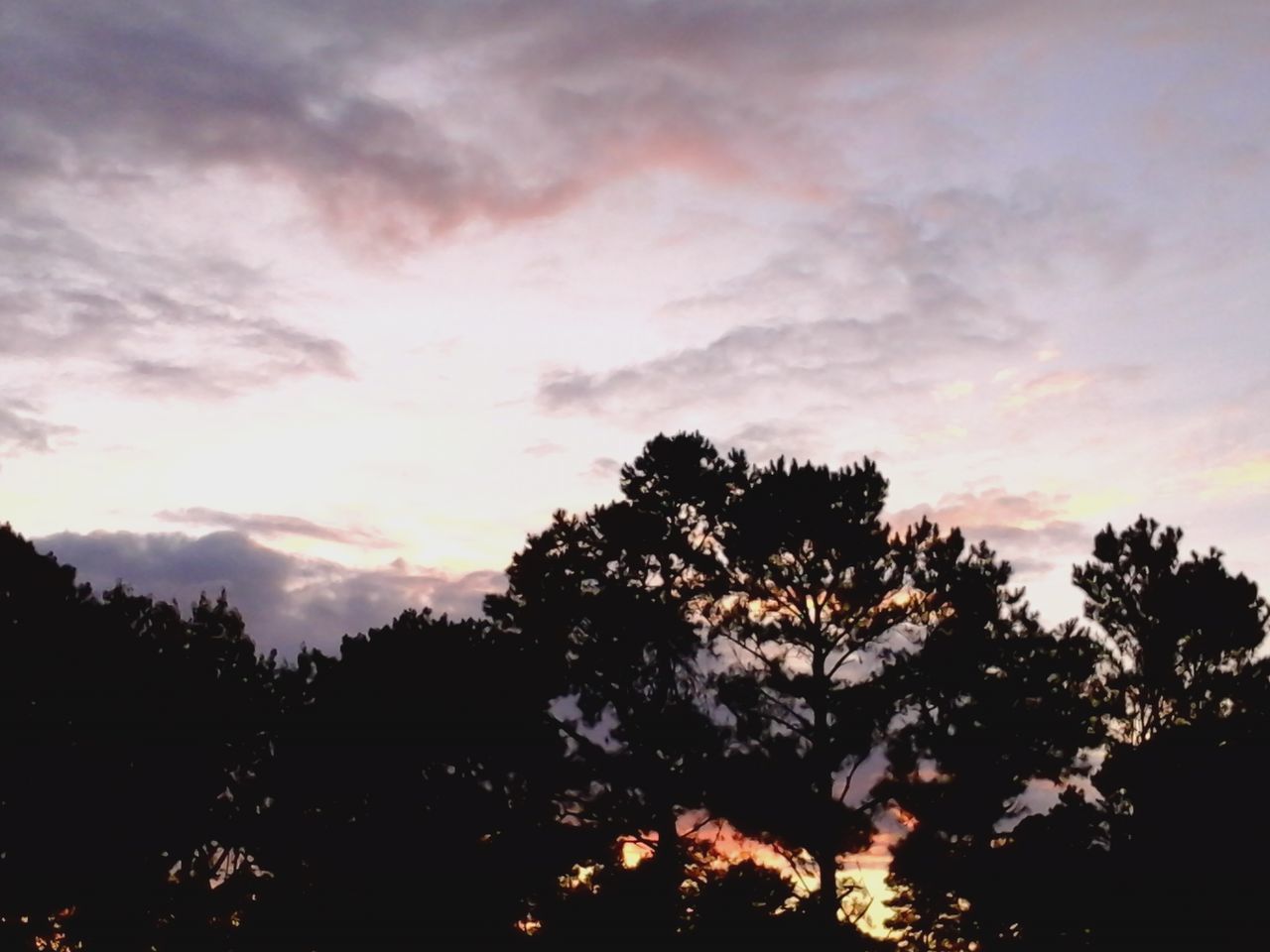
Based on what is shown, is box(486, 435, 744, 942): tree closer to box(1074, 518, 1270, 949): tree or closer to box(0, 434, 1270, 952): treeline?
box(0, 434, 1270, 952): treeline

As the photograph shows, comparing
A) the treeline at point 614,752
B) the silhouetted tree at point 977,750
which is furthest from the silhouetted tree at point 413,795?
the silhouetted tree at point 977,750

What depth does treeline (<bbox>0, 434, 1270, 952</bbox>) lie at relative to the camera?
36875 mm

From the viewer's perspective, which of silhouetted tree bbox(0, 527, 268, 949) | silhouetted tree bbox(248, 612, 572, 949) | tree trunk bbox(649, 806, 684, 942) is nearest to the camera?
tree trunk bbox(649, 806, 684, 942)

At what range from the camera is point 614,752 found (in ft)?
128

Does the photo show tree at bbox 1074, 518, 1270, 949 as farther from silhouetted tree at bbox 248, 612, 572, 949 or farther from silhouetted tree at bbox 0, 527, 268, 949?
silhouetted tree at bbox 0, 527, 268, 949

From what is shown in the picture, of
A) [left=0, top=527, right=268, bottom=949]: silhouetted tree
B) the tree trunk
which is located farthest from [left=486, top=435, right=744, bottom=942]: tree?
[left=0, top=527, right=268, bottom=949]: silhouetted tree

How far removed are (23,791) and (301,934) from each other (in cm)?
1013

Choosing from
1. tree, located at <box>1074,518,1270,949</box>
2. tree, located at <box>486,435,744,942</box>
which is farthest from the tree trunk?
tree, located at <box>1074,518,1270,949</box>

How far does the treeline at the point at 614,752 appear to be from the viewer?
3688 cm

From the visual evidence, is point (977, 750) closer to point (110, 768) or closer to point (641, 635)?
point (641, 635)

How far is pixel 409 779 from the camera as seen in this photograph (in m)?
43.0

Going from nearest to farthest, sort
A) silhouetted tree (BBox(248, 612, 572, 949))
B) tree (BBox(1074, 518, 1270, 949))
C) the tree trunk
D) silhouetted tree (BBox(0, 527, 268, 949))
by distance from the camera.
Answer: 1. tree (BBox(1074, 518, 1270, 949))
2. the tree trunk
3. silhouetted tree (BBox(0, 527, 268, 949))
4. silhouetted tree (BBox(248, 612, 572, 949))

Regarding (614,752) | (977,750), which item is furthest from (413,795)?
(977,750)

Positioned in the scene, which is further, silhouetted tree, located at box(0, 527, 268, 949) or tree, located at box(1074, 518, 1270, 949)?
silhouetted tree, located at box(0, 527, 268, 949)
